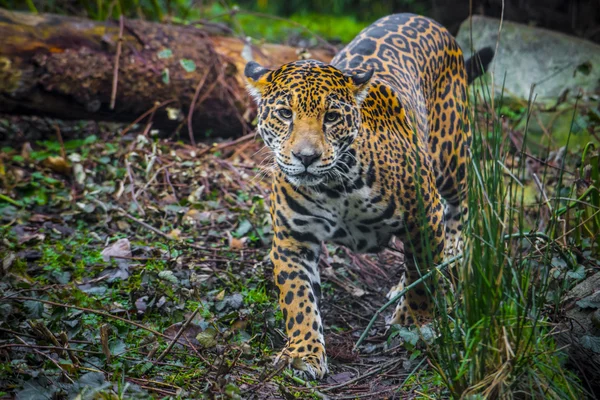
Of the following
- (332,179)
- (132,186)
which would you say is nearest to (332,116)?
(332,179)

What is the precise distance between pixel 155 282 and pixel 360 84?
2.08m

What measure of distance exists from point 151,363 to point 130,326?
650mm

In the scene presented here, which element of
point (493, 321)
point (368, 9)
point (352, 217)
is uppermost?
point (493, 321)

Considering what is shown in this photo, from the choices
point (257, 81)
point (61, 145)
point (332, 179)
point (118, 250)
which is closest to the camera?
point (332, 179)

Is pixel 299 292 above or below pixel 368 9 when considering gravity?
below

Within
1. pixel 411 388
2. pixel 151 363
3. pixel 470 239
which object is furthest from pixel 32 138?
pixel 470 239

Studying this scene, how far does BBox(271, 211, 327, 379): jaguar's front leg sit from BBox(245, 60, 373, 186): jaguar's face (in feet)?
1.73

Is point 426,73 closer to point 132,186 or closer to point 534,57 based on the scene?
point 132,186

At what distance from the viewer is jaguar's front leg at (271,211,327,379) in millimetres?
4852

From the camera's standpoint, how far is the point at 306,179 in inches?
187

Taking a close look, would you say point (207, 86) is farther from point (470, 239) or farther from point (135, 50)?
point (470, 239)

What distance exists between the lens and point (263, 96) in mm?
5129

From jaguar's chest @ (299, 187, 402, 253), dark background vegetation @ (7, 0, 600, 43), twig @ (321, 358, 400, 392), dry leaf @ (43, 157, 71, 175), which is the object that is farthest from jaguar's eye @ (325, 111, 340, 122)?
dry leaf @ (43, 157, 71, 175)

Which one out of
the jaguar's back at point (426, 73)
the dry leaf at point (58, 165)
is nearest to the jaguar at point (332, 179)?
the jaguar's back at point (426, 73)
